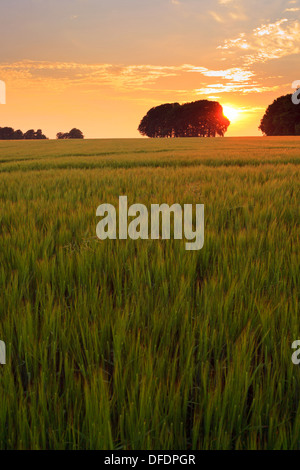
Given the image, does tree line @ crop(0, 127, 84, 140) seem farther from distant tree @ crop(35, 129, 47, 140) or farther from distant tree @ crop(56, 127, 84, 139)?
distant tree @ crop(56, 127, 84, 139)

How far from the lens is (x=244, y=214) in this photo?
2865 mm

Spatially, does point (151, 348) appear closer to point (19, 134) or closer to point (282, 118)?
point (282, 118)

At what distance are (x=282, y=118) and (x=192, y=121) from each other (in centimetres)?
2308

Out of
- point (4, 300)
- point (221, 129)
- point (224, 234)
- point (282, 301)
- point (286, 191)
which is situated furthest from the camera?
point (221, 129)

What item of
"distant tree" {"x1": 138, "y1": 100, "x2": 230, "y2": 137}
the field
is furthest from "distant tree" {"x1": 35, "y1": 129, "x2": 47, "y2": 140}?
the field

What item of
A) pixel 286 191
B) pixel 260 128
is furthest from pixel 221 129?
pixel 286 191

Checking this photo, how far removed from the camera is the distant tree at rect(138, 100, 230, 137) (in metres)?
80.7

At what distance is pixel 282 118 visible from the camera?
63031 millimetres

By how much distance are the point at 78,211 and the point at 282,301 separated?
203 centimetres

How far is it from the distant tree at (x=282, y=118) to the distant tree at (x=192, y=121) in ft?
46.0

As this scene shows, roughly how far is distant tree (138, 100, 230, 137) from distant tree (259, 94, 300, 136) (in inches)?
552

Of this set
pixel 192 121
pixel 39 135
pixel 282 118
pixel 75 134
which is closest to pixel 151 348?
pixel 282 118

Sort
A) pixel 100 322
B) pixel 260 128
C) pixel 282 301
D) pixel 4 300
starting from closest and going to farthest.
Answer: pixel 100 322 → pixel 282 301 → pixel 4 300 → pixel 260 128

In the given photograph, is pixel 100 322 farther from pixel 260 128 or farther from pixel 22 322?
pixel 260 128
